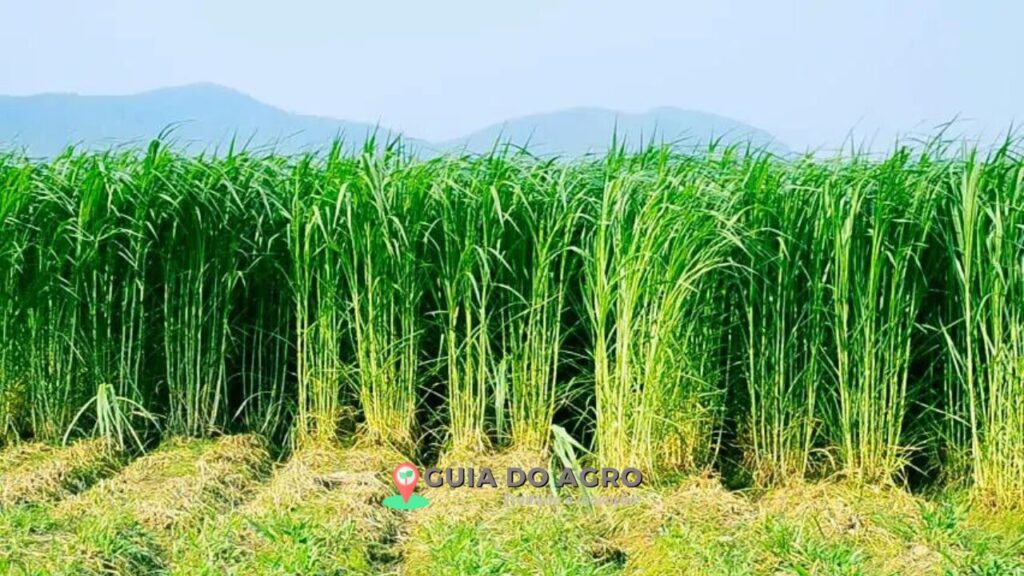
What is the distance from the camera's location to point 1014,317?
4070 millimetres

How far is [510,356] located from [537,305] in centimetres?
28

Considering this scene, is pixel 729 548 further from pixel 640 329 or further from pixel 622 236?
pixel 622 236

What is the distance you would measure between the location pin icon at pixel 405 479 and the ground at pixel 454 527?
0.21 feet

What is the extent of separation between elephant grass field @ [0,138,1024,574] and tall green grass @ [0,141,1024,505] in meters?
0.02

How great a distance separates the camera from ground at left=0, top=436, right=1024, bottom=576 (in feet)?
11.0

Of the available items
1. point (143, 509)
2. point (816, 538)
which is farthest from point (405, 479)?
point (816, 538)

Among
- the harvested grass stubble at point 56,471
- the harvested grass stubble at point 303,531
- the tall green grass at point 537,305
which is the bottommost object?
the harvested grass stubble at point 56,471

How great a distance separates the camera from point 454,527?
147 inches

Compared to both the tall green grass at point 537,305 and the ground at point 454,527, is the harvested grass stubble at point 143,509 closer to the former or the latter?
the ground at point 454,527

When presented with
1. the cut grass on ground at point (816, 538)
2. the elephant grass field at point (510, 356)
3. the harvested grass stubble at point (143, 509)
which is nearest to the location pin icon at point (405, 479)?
Result: the elephant grass field at point (510, 356)

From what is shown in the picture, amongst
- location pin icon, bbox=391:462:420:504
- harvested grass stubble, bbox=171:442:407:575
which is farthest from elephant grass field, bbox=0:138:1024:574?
location pin icon, bbox=391:462:420:504

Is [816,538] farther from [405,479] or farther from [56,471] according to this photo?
[56,471]

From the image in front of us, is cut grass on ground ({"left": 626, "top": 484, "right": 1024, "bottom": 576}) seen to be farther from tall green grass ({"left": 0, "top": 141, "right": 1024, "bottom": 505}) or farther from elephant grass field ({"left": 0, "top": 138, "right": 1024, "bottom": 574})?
tall green grass ({"left": 0, "top": 141, "right": 1024, "bottom": 505})

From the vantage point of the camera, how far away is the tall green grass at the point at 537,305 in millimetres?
4230
